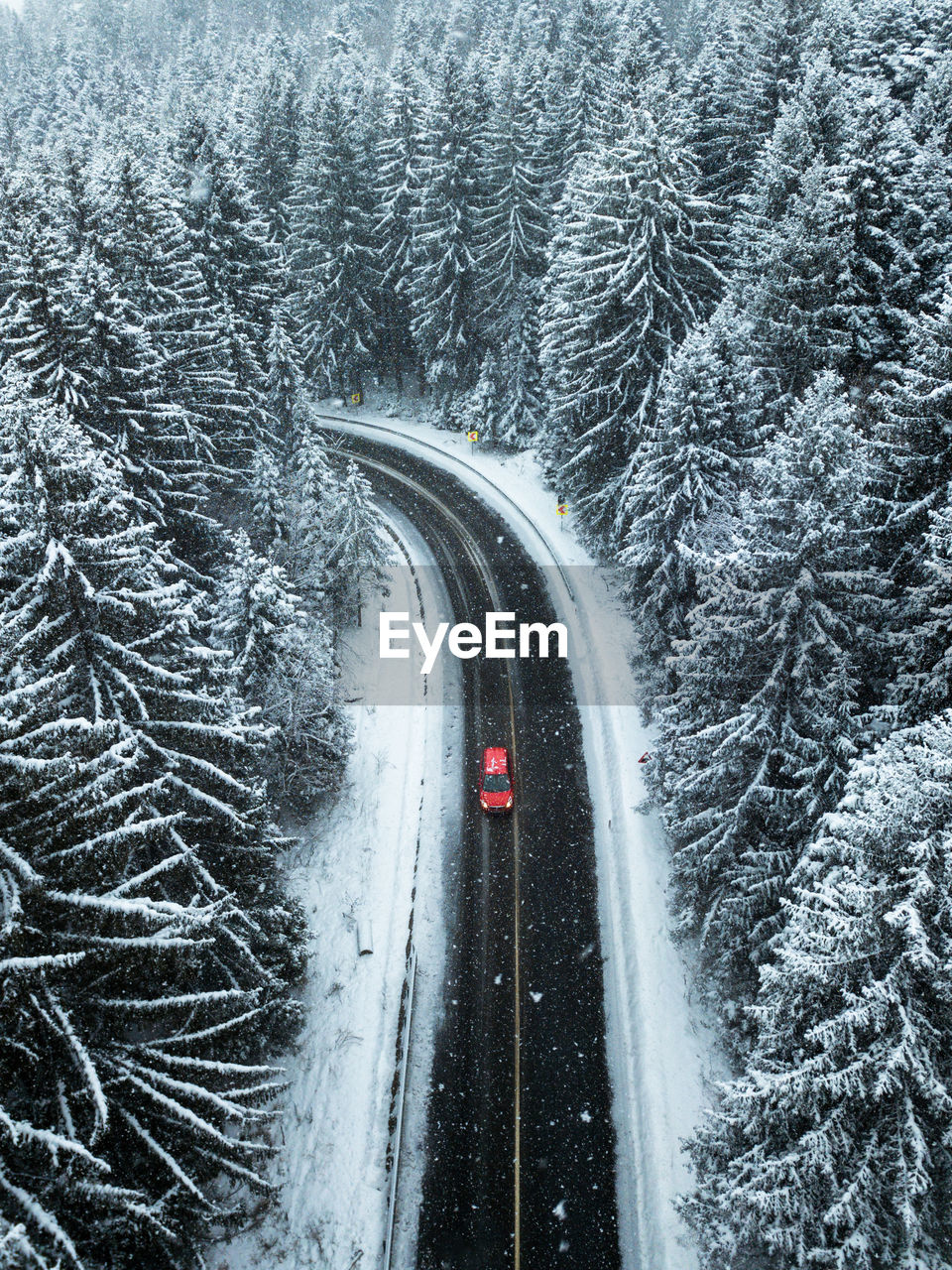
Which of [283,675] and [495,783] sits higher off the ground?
[283,675]

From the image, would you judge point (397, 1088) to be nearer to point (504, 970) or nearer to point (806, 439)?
point (504, 970)

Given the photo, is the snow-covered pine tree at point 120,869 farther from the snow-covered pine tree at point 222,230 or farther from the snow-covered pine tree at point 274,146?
the snow-covered pine tree at point 274,146

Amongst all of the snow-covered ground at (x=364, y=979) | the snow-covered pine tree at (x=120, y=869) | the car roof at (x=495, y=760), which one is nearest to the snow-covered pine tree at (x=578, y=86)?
the snow-covered ground at (x=364, y=979)

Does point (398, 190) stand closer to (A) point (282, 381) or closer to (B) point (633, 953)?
(A) point (282, 381)

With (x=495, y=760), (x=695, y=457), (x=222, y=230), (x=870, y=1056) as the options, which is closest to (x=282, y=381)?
(x=222, y=230)

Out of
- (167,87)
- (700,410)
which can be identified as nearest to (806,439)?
(700,410)

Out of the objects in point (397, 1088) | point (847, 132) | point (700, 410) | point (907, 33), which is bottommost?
point (397, 1088)

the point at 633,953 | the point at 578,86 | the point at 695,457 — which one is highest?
the point at 578,86
